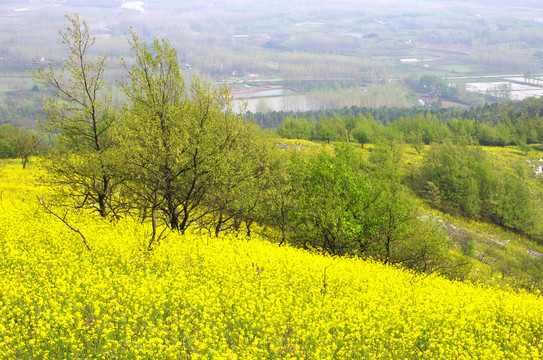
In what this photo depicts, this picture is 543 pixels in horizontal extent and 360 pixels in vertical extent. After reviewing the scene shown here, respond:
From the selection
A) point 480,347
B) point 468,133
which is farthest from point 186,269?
point 468,133

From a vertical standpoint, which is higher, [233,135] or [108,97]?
[108,97]

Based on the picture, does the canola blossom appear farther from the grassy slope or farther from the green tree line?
the grassy slope

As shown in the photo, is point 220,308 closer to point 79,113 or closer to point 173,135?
point 173,135

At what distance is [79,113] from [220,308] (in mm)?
17842

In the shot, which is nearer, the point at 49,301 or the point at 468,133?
the point at 49,301

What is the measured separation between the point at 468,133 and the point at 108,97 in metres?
113

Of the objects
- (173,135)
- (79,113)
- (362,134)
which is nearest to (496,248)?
(173,135)

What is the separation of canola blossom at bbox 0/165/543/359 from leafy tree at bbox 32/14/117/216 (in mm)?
4186

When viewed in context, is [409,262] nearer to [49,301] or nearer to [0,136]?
[49,301]

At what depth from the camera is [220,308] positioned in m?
11.5

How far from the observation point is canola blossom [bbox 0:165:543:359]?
32.0ft

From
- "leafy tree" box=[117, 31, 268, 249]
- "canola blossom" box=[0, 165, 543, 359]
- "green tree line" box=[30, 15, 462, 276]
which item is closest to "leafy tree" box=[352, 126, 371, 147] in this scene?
"green tree line" box=[30, 15, 462, 276]

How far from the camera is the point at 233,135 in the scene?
21828mm

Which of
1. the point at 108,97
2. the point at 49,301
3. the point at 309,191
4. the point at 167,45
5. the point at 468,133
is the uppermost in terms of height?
the point at 167,45
